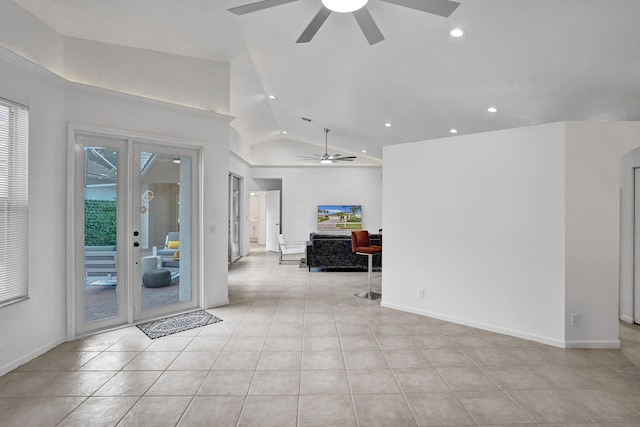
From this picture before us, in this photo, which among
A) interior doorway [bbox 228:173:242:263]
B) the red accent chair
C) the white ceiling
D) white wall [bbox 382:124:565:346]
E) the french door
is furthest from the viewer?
interior doorway [bbox 228:173:242:263]

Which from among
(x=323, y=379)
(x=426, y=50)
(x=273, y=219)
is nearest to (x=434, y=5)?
(x=426, y=50)

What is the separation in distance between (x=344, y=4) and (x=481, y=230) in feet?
9.46

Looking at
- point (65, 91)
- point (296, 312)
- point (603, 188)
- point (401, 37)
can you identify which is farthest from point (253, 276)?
point (603, 188)

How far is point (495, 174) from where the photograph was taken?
12.9 ft

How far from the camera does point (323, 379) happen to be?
284 centimetres

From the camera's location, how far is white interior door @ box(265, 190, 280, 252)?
11.6 meters

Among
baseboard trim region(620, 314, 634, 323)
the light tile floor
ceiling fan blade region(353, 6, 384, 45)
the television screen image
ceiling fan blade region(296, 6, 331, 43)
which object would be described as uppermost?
ceiling fan blade region(296, 6, 331, 43)

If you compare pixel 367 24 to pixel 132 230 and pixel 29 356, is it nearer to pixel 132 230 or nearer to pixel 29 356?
pixel 132 230

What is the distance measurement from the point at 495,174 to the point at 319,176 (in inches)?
313

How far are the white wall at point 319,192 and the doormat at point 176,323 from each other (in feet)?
23.2

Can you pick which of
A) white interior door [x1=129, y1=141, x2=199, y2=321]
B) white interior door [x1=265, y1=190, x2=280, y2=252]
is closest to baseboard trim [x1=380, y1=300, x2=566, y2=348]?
white interior door [x1=129, y1=141, x2=199, y2=321]

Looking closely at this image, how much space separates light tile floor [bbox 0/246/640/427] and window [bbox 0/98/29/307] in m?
0.77

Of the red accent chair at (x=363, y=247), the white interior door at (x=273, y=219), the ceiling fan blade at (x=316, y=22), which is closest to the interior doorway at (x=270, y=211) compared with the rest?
the white interior door at (x=273, y=219)

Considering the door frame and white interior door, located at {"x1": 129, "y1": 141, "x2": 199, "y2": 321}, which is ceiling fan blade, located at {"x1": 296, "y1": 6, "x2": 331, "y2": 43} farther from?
white interior door, located at {"x1": 129, "y1": 141, "x2": 199, "y2": 321}
